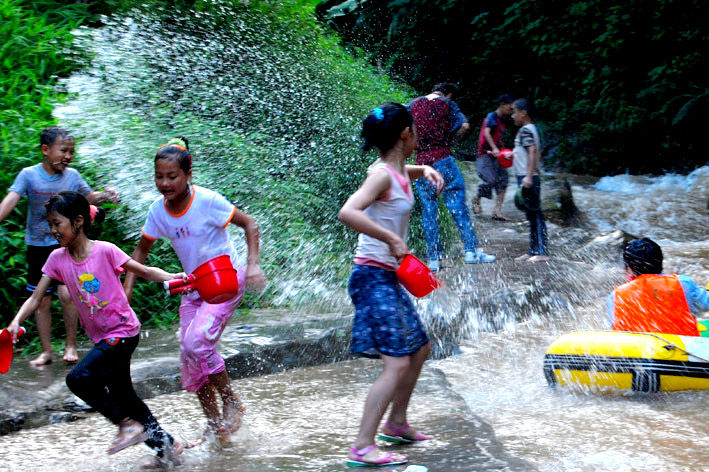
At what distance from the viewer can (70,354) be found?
17.3 ft

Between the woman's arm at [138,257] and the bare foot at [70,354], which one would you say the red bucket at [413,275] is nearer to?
the woman's arm at [138,257]

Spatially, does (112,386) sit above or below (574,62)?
below

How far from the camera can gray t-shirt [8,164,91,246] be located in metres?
5.34

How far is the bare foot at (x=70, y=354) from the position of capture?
5.26m

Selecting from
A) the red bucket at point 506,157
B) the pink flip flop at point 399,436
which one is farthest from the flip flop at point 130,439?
the red bucket at point 506,157

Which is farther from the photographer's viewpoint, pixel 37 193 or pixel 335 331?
pixel 335 331

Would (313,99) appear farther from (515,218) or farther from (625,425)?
(625,425)

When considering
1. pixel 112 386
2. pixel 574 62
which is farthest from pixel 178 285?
pixel 574 62

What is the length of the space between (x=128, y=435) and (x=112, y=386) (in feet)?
0.88

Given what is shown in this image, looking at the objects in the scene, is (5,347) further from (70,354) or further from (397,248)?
(397,248)

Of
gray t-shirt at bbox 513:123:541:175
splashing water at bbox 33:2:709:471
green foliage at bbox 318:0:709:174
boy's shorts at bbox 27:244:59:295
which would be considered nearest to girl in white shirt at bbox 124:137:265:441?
splashing water at bbox 33:2:709:471

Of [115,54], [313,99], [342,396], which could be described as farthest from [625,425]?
[115,54]

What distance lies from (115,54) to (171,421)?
6.12 metres

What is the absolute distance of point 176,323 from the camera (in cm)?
642
